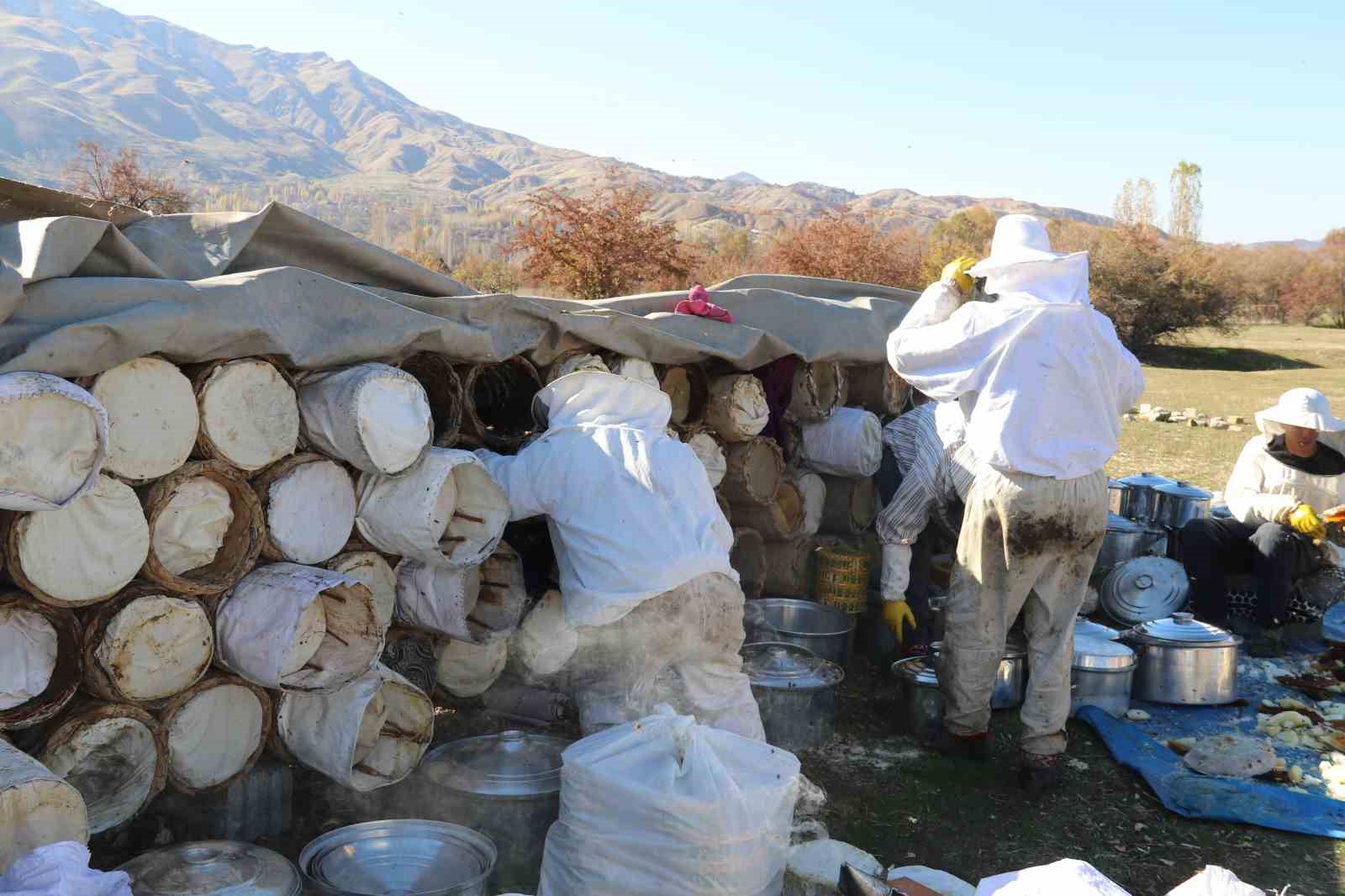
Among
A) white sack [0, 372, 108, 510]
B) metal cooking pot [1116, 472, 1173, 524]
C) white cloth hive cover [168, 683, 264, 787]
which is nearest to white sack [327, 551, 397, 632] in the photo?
white cloth hive cover [168, 683, 264, 787]

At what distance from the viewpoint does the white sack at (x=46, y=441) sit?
2990mm

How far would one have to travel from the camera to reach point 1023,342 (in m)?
4.82

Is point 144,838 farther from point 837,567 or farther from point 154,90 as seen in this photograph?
point 154,90

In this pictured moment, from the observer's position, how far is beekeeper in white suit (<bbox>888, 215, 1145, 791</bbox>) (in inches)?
190

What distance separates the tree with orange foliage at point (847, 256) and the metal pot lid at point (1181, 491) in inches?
615

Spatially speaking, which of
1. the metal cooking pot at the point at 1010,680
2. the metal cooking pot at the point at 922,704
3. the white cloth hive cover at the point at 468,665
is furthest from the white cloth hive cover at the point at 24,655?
the metal cooking pot at the point at 1010,680

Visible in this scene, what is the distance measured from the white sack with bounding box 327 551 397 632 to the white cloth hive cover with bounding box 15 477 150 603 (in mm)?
783

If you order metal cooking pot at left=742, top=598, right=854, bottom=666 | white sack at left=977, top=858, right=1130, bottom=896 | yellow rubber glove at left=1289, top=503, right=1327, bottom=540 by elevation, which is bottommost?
metal cooking pot at left=742, top=598, right=854, bottom=666

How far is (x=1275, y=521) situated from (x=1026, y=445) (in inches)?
129

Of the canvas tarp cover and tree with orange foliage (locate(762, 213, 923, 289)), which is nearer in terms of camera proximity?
the canvas tarp cover

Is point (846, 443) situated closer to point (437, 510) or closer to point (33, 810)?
point (437, 510)

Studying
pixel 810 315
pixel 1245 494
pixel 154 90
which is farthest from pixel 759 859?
pixel 154 90

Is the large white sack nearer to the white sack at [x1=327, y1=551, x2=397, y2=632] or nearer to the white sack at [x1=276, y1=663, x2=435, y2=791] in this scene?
the white sack at [x1=276, y1=663, x2=435, y2=791]

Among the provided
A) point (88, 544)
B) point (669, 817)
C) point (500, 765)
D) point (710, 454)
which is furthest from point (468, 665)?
point (710, 454)
